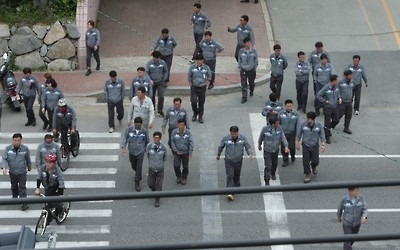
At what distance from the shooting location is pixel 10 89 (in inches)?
915

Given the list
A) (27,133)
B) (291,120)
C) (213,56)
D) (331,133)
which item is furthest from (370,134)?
(27,133)

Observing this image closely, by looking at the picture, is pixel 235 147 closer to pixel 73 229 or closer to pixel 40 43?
pixel 73 229

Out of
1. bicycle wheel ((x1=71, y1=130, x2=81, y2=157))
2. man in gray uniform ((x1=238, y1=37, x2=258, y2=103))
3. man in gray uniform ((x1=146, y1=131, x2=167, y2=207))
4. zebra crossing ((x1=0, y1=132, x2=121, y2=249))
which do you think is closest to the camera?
zebra crossing ((x1=0, y1=132, x2=121, y2=249))

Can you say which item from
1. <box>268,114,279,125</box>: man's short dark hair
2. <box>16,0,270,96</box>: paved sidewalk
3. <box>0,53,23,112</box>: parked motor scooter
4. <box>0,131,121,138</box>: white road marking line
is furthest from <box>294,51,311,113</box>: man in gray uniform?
<box>0,53,23,112</box>: parked motor scooter

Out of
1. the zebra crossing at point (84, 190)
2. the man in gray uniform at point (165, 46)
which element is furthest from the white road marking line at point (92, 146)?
the man in gray uniform at point (165, 46)

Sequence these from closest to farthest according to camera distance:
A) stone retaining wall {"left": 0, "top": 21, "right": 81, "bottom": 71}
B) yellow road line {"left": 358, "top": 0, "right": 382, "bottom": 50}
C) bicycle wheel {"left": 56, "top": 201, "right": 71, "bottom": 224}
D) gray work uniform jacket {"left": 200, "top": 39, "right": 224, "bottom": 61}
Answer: bicycle wheel {"left": 56, "top": 201, "right": 71, "bottom": 224} → gray work uniform jacket {"left": 200, "top": 39, "right": 224, "bottom": 61} → stone retaining wall {"left": 0, "top": 21, "right": 81, "bottom": 71} → yellow road line {"left": 358, "top": 0, "right": 382, "bottom": 50}

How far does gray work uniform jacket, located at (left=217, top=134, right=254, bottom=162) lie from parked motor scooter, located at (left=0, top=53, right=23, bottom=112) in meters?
6.38

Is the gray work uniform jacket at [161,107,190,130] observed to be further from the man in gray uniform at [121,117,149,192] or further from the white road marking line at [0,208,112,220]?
the white road marking line at [0,208,112,220]

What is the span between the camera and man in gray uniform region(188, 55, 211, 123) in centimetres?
2244

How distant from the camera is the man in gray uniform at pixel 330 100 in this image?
71.0ft

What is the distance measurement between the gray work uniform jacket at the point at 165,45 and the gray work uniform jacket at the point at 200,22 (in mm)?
1884

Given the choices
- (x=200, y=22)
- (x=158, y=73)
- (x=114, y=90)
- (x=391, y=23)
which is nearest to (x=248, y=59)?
(x=158, y=73)

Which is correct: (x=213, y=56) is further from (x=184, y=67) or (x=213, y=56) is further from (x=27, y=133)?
(x=27, y=133)

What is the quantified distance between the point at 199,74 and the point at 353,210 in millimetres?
7335
